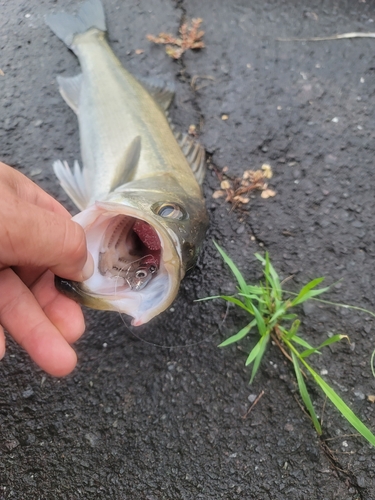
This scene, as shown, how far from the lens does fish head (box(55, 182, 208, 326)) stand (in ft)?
6.02

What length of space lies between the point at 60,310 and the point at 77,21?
2818 millimetres

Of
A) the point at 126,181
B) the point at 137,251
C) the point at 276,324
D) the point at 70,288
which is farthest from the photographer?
the point at 126,181

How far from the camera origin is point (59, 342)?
192 cm

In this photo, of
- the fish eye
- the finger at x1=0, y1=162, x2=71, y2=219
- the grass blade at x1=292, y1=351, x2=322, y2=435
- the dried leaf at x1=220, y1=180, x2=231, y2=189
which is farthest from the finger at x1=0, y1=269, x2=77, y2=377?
the dried leaf at x1=220, y1=180, x2=231, y2=189

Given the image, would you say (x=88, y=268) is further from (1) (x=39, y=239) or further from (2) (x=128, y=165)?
(2) (x=128, y=165)

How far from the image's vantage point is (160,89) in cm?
346

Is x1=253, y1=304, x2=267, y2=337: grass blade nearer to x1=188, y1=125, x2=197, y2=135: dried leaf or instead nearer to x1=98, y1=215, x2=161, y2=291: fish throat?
x1=98, y1=215, x2=161, y2=291: fish throat

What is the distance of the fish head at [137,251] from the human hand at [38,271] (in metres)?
0.11

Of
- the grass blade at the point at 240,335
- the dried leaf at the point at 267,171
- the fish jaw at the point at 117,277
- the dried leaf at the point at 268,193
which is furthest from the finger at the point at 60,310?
the dried leaf at the point at 267,171

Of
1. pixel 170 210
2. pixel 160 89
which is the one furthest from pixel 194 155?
pixel 170 210

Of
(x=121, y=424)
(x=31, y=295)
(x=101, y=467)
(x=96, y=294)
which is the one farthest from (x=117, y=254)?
(x=101, y=467)

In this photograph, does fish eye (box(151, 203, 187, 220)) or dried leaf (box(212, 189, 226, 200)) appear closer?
fish eye (box(151, 203, 187, 220))

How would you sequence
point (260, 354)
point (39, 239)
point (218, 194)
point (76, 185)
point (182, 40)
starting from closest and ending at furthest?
point (39, 239) < point (260, 354) < point (76, 185) < point (218, 194) < point (182, 40)

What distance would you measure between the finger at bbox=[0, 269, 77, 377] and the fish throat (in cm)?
35
